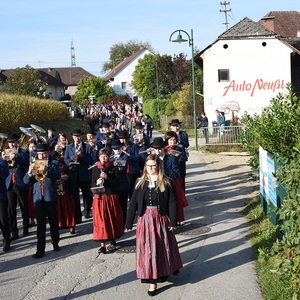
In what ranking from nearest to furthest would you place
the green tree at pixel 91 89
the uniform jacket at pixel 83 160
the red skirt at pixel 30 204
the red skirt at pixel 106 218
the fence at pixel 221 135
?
1. the red skirt at pixel 106 218
2. the red skirt at pixel 30 204
3. the uniform jacket at pixel 83 160
4. the fence at pixel 221 135
5. the green tree at pixel 91 89

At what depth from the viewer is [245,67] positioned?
3444 centimetres

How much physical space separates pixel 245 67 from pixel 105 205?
2749cm

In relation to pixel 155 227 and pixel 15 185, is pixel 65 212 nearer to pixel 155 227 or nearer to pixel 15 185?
pixel 15 185

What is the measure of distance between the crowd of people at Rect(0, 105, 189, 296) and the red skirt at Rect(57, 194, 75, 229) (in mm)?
19

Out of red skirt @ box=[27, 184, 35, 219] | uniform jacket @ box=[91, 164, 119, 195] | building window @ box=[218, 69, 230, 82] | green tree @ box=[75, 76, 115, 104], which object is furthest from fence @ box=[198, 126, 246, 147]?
green tree @ box=[75, 76, 115, 104]

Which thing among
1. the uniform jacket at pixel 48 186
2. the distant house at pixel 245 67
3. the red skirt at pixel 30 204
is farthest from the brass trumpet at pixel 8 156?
the distant house at pixel 245 67

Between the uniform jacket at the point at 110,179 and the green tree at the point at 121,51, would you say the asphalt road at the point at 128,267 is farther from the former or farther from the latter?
the green tree at the point at 121,51

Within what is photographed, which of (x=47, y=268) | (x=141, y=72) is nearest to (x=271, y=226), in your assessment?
(x=47, y=268)

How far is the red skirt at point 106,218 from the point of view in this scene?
28.0 feet

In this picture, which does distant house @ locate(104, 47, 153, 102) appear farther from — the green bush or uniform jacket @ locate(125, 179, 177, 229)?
uniform jacket @ locate(125, 179, 177, 229)

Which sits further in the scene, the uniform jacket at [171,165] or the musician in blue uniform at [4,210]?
the uniform jacket at [171,165]

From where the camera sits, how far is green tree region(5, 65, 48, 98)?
4734cm

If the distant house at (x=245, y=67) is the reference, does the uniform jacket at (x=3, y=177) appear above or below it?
below

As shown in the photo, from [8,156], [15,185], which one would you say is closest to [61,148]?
[15,185]
